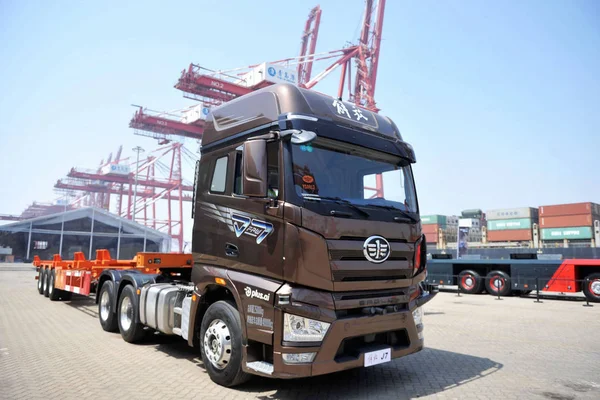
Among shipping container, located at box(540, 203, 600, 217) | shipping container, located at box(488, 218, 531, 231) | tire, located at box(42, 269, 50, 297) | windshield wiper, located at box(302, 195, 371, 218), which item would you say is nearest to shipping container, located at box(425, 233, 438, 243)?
shipping container, located at box(488, 218, 531, 231)

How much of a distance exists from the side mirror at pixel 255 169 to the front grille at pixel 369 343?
5.59 feet

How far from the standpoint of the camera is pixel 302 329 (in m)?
3.86

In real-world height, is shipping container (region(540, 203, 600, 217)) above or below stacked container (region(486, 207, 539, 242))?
above

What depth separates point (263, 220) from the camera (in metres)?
4.23

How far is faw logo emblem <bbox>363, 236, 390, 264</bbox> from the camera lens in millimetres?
4262

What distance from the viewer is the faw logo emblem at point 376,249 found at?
426cm

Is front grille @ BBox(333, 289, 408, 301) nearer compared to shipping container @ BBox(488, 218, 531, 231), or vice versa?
front grille @ BBox(333, 289, 408, 301)

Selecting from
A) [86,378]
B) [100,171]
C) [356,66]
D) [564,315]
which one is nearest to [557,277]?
[564,315]

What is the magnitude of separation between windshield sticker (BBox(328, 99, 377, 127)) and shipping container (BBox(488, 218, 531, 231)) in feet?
162

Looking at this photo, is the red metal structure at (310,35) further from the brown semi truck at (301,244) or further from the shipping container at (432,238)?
the brown semi truck at (301,244)

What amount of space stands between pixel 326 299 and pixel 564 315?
9.96 m

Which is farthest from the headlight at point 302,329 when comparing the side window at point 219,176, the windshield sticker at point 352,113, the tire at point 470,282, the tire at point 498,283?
the tire at point 470,282

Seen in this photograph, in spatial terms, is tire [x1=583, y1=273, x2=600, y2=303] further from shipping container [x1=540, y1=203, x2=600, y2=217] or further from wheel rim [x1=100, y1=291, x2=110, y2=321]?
shipping container [x1=540, y1=203, x2=600, y2=217]

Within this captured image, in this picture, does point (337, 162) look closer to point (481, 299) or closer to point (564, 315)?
point (564, 315)
